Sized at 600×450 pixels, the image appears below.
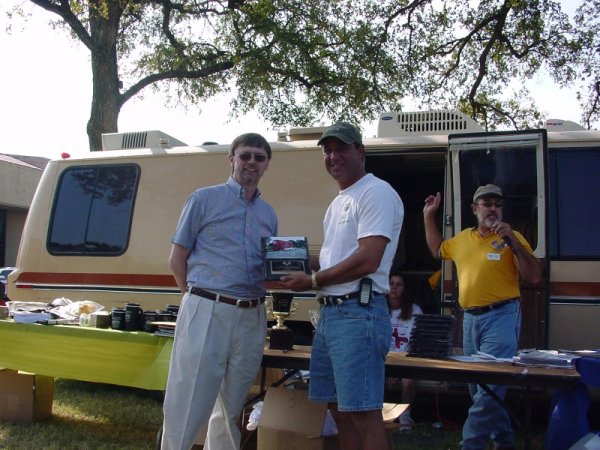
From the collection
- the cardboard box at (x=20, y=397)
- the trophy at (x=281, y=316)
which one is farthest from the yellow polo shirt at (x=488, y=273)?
the cardboard box at (x=20, y=397)

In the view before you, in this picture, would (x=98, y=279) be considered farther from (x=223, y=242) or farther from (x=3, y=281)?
(x=3, y=281)

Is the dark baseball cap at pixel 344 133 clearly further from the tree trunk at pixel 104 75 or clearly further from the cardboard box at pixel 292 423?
the tree trunk at pixel 104 75

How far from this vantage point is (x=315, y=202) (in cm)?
577

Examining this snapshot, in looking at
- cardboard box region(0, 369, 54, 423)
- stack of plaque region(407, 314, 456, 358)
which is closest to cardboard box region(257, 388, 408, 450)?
stack of plaque region(407, 314, 456, 358)

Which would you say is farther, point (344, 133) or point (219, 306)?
point (219, 306)

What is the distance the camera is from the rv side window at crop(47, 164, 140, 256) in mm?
6367

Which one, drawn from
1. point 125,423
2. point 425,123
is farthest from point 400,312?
point 125,423

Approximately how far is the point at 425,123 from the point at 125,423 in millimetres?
3709

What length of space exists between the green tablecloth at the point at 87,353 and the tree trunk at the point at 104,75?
7.33 metres

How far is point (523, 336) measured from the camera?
16.9ft

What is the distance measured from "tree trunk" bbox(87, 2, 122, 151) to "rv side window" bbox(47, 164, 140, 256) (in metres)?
5.21

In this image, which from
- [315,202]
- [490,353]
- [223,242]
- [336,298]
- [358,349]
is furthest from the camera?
[315,202]

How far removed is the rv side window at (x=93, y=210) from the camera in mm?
6367

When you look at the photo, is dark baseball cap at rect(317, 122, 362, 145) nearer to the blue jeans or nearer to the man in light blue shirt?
the man in light blue shirt
